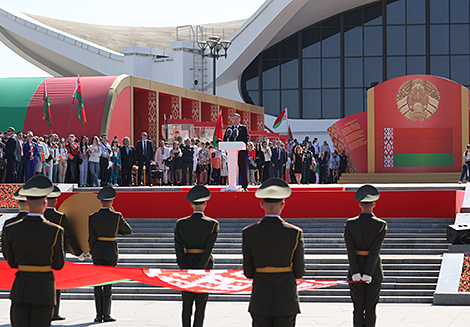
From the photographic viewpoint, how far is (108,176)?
18781mm

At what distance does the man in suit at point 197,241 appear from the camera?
6449 millimetres

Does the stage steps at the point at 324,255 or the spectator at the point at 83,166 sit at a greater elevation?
the spectator at the point at 83,166

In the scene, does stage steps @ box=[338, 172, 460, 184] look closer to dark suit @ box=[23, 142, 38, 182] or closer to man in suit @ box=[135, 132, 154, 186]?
man in suit @ box=[135, 132, 154, 186]

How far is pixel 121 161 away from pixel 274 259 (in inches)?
589

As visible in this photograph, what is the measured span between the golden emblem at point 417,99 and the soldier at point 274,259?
2077 cm

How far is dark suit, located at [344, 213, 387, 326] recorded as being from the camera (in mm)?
6352

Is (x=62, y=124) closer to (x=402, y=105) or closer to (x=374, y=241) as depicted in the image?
(x=402, y=105)

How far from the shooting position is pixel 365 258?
638cm

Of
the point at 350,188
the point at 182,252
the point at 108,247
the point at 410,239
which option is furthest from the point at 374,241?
the point at 350,188

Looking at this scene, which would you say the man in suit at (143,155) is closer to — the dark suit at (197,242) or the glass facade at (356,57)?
the dark suit at (197,242)

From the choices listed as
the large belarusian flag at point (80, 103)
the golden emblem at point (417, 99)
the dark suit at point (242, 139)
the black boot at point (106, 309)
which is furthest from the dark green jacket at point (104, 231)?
the golden emblem at point (417, 99)

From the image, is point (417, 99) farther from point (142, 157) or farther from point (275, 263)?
point (275, 263)

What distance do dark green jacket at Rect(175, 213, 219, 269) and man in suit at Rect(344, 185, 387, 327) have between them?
52.4 inches

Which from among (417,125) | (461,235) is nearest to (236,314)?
(461,235)
